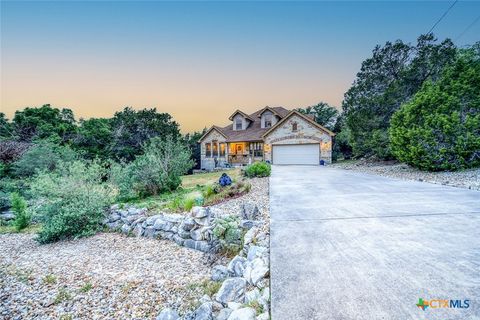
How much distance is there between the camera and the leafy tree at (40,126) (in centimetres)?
2084

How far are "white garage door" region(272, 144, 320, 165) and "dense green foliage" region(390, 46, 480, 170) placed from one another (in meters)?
9.89

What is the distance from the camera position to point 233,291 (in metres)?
2.41

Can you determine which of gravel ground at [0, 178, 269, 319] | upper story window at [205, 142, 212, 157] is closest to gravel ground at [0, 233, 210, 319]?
gravel ground at [0, 178, 269, 319]

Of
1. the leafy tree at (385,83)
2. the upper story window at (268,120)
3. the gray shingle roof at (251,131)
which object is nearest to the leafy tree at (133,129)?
the gray shingle roof at (251,131)

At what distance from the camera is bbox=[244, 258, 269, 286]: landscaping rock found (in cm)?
245

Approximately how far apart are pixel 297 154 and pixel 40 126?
2497 cm

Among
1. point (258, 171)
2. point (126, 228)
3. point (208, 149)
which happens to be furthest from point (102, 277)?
point (208, 149)

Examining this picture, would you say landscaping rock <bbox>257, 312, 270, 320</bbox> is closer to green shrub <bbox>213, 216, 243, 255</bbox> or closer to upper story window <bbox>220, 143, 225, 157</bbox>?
green shrub <bbox>213, 216, 243, 255</bbox>

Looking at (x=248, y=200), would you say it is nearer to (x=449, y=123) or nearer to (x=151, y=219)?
(x=151, y=219)

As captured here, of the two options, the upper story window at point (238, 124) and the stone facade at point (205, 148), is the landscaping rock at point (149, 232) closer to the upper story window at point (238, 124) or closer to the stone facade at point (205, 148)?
the stone facade at point (205, 148)

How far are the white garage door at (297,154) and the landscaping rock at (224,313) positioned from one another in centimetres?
1964

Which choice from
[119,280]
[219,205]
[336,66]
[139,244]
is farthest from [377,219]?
[336,66]

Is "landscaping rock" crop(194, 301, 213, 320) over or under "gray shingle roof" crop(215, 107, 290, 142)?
under

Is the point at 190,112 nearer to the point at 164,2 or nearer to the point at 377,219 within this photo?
the point at 164,2
